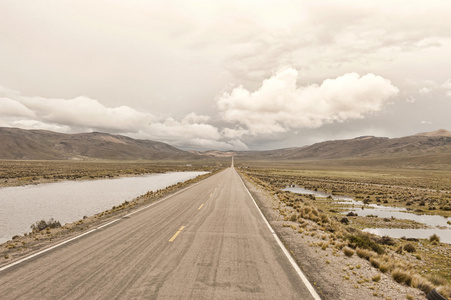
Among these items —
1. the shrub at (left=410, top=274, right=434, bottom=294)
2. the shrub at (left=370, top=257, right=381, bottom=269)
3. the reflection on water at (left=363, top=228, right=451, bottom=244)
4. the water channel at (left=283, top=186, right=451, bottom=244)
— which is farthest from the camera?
the water channel at (left=283, top=186, right=451, bottom=244)

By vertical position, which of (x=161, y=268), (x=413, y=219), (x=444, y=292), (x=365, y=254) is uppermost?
(x=161, y=268)

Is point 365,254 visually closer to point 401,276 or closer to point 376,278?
point 401,276

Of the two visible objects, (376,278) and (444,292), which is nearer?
(444,292)

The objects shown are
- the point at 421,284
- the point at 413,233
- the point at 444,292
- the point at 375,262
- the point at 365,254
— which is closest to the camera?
the point at 444,292

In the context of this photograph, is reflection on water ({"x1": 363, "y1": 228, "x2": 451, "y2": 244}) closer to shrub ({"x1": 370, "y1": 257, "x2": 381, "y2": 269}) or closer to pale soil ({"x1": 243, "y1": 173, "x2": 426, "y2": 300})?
pale soil ({"x1": 243, "y1": 173, "x2": 426, "y2": 300})

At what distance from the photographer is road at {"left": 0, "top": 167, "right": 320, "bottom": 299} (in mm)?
5316

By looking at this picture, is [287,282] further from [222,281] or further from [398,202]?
[398,202]

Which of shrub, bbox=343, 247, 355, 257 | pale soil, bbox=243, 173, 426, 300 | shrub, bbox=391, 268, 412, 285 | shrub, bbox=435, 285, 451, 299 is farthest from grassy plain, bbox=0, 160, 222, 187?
shrub, bbox=435, 285, 451, 299

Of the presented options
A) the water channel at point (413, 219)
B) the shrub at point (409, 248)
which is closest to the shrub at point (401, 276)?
the shrub at point (409, 248)

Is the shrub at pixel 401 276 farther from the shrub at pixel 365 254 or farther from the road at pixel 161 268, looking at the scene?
the road at pixel 161 268

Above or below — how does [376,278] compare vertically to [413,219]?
above

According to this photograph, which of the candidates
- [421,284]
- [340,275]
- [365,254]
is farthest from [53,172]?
[421,284]

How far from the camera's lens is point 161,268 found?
649 centimetres

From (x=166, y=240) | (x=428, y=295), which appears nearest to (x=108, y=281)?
(x=166, y=240)
